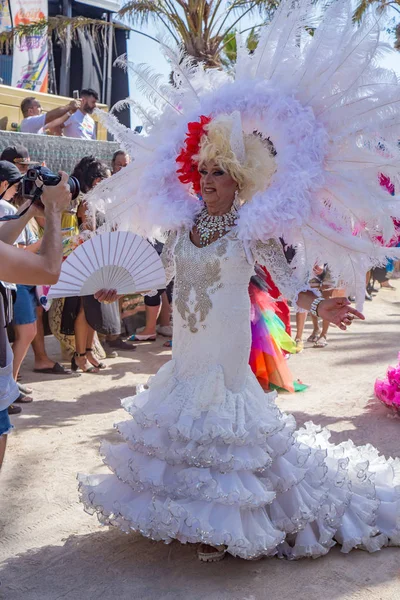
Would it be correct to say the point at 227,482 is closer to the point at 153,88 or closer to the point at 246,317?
the point at 246,317

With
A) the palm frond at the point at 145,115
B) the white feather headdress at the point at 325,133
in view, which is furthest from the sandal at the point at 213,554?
the palm frond at the point at 145,115

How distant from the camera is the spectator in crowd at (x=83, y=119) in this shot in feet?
30.3

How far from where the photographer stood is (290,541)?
3340 mm

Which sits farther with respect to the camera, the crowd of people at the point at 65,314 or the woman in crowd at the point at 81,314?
the woman in crowd at the point at 81,314

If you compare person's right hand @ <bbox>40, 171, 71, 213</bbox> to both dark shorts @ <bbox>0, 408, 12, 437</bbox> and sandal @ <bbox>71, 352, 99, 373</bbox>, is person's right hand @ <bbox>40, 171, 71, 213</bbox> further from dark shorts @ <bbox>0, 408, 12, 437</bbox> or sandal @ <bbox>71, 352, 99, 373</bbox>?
sandal @ <bbox>71, 352, 99, 373</bbox>

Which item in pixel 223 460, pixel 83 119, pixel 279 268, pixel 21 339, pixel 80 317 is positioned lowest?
pixel 223 460

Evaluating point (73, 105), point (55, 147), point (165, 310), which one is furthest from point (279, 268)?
point (73, 105)

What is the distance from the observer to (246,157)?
11.0 ft

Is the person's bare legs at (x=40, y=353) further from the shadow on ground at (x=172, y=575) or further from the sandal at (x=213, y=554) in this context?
the sandal at (x=213, y=554)

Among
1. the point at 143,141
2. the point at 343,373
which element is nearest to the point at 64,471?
Answer: the point at 143,141

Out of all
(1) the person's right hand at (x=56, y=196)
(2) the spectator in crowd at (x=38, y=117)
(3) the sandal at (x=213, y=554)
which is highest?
(2) the spectator in crowd at (x=38, y=117)

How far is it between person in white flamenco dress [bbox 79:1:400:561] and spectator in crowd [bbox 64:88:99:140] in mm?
6083

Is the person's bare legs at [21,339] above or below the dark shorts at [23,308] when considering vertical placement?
below

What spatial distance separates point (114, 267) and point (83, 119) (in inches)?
239
